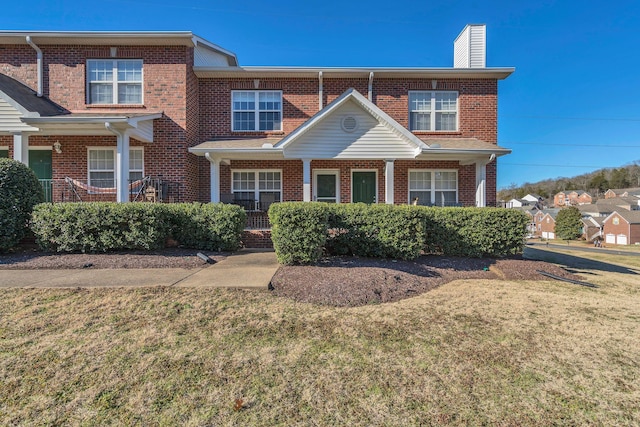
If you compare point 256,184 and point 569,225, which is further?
point 569,225

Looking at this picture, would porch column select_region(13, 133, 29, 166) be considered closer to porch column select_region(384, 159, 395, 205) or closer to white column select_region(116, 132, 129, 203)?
white column select_region(116, 132, 129, 203)

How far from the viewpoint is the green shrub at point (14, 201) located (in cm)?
717

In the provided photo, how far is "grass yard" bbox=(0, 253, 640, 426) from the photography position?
2420mm

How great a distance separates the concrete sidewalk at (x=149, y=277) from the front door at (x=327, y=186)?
19.5ft

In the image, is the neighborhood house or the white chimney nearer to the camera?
the neighborhood house

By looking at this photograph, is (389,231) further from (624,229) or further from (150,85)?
(624,229)

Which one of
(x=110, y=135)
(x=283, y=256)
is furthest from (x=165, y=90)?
(x=283, y=256)

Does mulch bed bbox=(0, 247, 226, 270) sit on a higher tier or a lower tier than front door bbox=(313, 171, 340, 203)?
lower

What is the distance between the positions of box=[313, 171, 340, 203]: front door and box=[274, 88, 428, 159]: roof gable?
1861 mm

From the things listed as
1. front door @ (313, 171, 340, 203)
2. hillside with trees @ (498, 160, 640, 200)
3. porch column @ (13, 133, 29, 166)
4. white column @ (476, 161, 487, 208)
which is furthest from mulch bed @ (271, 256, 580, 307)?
hillside with trees @ (498, 160, 640, 200)

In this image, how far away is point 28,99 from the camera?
33.1 feet

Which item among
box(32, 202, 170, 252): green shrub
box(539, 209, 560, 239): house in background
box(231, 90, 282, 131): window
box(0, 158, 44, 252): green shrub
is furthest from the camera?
box(539, 209, 560, 239): house in background

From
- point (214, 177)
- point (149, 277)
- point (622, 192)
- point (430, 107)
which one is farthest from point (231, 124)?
point (622, 192)

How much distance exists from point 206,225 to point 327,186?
17.9 feet
